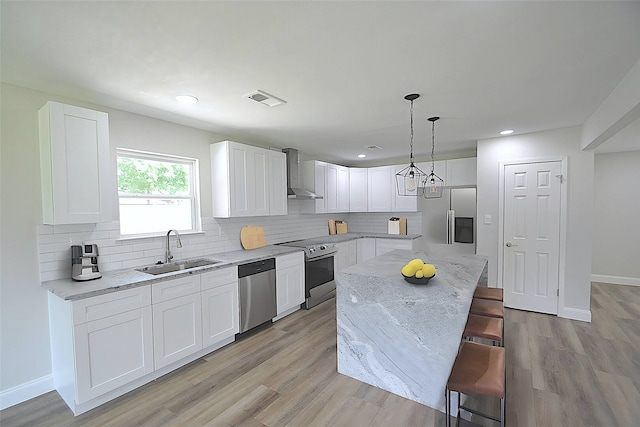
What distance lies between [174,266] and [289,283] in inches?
56.5

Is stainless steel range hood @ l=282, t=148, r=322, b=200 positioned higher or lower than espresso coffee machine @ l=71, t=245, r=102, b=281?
higher

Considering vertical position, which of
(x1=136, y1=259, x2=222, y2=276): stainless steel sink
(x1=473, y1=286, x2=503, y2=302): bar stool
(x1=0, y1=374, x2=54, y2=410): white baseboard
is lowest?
(x1=0, y1=374, x2=54, y2=410): white baseboard

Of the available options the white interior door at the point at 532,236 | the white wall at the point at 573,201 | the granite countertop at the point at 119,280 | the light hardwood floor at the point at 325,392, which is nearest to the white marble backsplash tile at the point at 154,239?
the granite countertop at the point at 119,280

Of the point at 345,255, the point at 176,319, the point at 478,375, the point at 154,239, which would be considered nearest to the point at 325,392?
the point at 478,375

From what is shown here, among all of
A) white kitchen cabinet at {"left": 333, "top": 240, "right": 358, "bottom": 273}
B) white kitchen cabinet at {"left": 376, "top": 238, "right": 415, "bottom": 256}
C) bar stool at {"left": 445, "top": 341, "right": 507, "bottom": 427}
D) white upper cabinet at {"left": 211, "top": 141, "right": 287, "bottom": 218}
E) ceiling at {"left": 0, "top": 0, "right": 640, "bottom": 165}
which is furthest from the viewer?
white kitchen cabinet at {"left": 376, "top": 238, "right": 415, "bottom": 256}

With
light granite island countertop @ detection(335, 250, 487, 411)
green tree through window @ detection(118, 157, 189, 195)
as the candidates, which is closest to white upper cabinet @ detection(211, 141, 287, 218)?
green tree through window @ detection(118, 157, 189, 195)

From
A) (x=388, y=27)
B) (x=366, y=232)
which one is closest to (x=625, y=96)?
(x=388, y=27)

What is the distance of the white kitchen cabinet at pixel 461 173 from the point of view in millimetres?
4707

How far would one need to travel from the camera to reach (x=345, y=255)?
5.15 metres

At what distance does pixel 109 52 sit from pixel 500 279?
16.2 feet

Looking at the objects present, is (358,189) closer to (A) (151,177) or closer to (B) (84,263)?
(A) (151,177)

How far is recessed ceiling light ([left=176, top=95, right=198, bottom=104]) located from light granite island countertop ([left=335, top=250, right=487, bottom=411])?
2018 millimetres

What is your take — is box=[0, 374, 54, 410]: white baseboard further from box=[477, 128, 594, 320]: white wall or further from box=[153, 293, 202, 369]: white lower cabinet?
box=[477, 128, 594, 320]: white wall

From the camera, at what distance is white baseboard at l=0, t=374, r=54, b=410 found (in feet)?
7.19
